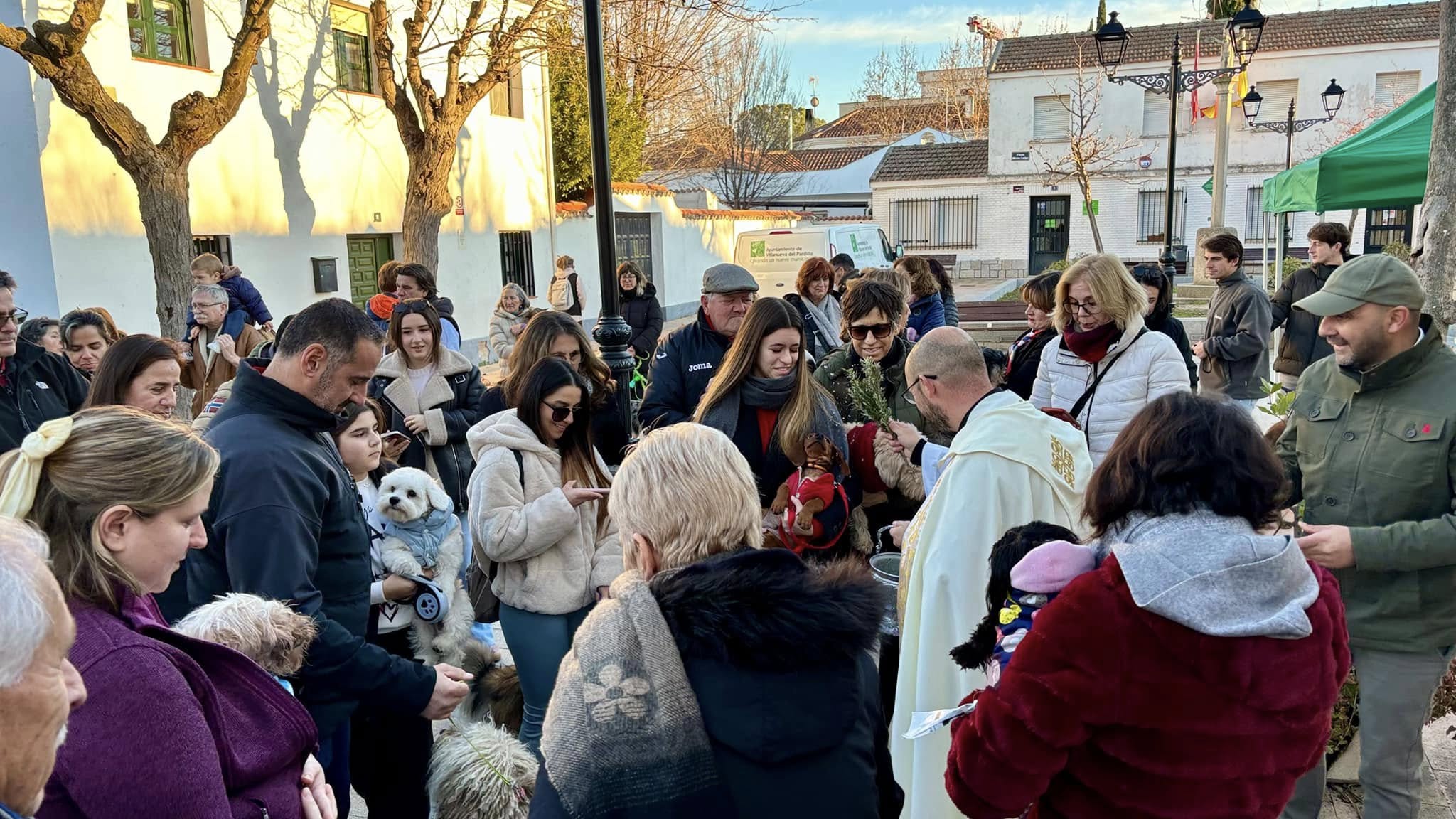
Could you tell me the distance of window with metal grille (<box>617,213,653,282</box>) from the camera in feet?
78.8

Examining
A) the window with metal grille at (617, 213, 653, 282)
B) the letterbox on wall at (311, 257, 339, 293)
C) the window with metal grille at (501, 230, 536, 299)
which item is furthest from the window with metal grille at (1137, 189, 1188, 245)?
the letterbox on wall at (311, 257, 339, 293)

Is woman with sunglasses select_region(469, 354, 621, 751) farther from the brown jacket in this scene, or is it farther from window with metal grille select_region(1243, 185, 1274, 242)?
window with metal grille select_region(1243, 185, 1274, 242)

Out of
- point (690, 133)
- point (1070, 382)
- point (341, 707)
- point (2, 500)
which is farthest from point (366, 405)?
point (690, 133)

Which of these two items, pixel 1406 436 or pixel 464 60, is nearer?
pixel 1406 436

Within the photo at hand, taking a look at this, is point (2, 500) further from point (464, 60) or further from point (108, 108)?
point (464, 60)

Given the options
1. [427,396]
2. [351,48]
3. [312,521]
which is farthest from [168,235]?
[312,521]

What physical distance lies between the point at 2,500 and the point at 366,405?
7.10 feet

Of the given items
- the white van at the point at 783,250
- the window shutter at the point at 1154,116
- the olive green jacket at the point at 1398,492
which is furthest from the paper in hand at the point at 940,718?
the window shutter at the point at 1154,116

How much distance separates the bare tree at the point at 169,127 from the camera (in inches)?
363

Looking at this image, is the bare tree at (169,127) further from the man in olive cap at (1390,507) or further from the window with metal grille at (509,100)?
the man in olive cap at (1390,507)

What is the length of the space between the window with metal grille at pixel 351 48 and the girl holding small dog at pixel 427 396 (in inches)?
461

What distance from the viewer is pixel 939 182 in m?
39.0

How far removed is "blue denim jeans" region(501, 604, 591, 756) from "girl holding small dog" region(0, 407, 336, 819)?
5.07ft

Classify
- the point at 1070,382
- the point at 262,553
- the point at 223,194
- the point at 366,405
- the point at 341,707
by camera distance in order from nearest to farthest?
the point at 262,553 → the point at 341,707 → the point at 366,405 → the point at 1070,382 → the point at 223,194
